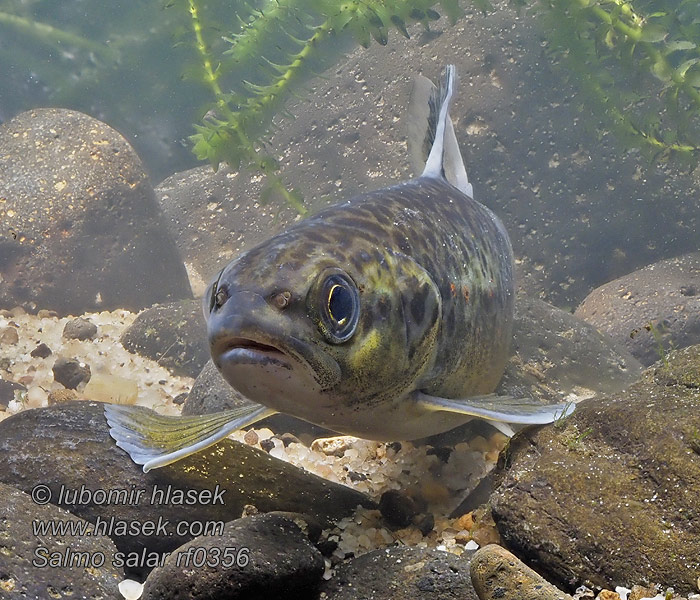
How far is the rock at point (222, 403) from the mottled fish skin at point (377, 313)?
46.8 inches

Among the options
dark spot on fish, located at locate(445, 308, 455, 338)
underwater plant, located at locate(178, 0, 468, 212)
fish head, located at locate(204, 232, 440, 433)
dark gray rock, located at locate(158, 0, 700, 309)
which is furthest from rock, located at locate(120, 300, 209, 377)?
fish head, located at locate(204, 232, 440, 433)

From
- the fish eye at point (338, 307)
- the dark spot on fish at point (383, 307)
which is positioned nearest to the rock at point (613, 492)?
the dark spot on fish at point (383, 307)

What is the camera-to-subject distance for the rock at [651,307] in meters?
6.26

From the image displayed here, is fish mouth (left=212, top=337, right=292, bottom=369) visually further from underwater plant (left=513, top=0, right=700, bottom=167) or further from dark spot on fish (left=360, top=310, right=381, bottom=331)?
underwater plant (left=513, top=0, right=700, bottom=167)

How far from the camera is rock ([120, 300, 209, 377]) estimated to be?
6.22m

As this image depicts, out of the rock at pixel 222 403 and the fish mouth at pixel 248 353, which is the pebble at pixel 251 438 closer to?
the rock at pixel 222 403

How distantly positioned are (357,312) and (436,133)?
250 cm

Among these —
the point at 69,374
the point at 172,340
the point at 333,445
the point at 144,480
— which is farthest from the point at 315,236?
the point at 172,340

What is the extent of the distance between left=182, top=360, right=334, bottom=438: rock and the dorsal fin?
1.96 m

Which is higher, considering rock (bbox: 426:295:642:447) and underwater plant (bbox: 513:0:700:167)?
underwater plant (bbox: 513:0:700:167)

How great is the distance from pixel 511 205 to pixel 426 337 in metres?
5.69

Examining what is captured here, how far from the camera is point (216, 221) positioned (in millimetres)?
9492

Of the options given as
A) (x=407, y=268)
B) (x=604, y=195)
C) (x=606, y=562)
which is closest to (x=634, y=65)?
(x=604, y=195)

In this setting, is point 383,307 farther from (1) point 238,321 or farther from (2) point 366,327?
(1) point 238,321
